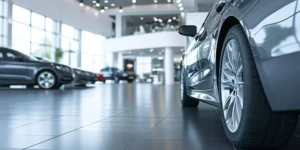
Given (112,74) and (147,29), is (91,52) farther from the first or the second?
(147,29)

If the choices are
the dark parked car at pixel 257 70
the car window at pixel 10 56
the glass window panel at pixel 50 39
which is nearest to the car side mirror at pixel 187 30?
the dark parked car at pixel 257 70

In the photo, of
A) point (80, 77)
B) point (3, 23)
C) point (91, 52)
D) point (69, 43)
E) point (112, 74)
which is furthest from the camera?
point (91, 52)

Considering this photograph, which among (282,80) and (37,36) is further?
(37,36)

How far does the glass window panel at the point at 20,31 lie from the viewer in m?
25.1

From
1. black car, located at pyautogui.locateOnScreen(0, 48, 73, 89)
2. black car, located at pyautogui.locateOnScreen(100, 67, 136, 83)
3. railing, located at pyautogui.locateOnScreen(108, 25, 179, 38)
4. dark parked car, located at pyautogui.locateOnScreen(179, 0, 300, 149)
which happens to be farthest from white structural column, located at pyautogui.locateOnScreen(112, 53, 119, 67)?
dark parked car, located at pyautogui.locateOnScreen(179, 0, 300, 149)

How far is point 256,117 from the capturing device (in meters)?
2.08

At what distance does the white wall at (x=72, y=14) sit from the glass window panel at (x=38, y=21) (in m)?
0.67

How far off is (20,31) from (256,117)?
2652cm

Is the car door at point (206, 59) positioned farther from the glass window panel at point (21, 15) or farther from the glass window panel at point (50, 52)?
the glass window panel at point (50, 52)

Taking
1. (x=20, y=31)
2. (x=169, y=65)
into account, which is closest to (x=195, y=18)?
(x=169, y=65)

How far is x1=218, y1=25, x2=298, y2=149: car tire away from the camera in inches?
81.4

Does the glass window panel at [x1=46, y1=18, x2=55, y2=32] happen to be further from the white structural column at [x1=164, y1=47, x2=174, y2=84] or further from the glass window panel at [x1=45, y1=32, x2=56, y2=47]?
the white structural column at [x1=164, y1=47, x2=174, y2=84]

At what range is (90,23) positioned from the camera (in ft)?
115

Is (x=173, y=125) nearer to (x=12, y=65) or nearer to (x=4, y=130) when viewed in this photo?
(x=4, y=130)
